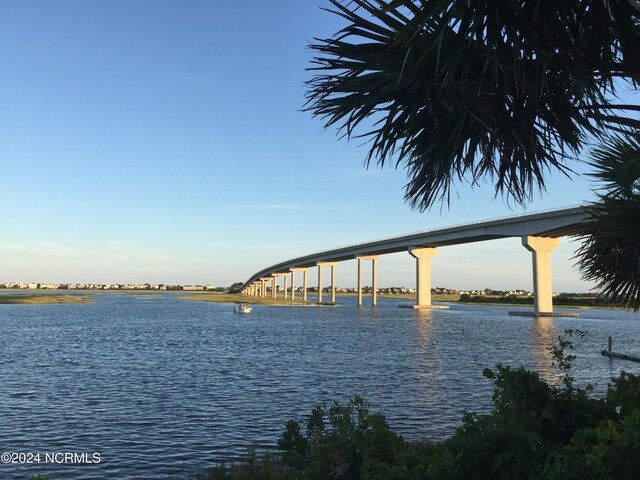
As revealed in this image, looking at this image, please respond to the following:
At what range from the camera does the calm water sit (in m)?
16.9

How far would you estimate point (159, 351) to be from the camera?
43281mm

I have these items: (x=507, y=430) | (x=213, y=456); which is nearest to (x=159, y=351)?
(x=213, y=456)

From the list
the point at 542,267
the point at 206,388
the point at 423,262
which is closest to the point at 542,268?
the point at 542,267

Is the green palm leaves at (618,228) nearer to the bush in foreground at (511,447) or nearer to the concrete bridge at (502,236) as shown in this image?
the bush in foreground at (511,447)

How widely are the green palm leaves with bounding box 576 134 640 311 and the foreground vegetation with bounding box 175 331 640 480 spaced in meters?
3.58

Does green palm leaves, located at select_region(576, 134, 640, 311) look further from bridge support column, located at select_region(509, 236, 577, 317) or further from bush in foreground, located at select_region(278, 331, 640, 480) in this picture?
bridge support column, located at select_region(509, 236, 577, 317)

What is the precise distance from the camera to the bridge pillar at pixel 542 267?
92562 mm

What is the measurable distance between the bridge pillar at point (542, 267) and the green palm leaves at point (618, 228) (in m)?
82.7

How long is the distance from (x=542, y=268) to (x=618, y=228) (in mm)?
90150

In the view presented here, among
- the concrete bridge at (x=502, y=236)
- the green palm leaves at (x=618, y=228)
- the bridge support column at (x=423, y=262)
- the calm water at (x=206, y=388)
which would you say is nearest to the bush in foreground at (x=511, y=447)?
the green palm leaves at (x=618, y=228)

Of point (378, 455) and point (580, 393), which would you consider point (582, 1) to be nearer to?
point (580, 393)

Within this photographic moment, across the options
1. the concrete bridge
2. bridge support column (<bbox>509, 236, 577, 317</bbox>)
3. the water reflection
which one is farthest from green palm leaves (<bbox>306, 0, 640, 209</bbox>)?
bridge support column (<bbox>509, 236, 577, 317</bbox>)

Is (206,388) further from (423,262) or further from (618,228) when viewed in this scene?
(423,262)

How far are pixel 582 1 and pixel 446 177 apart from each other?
356 centimetres
